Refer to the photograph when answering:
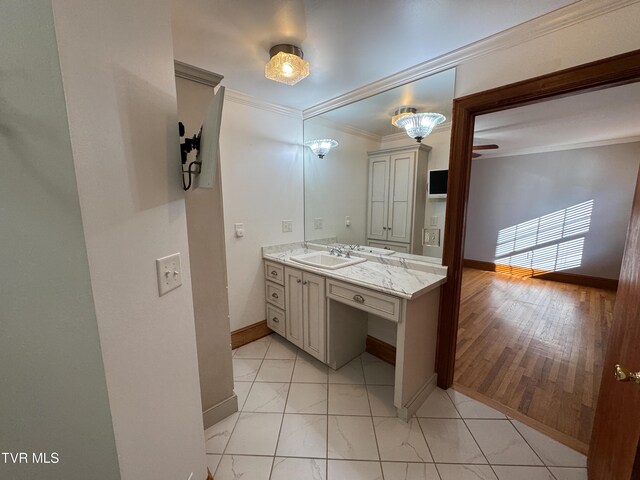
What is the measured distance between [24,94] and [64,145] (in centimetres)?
11

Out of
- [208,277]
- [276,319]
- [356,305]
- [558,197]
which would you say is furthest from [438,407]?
[558,197]

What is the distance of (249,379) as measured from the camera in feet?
6.43

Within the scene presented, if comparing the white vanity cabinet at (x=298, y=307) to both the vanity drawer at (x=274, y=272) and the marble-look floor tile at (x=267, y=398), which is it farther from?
the marble-look floor tile at (x=267, y=398)

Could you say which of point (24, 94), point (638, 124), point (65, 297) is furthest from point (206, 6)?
point (638, 124)

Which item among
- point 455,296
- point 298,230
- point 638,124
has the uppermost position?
point 638,124

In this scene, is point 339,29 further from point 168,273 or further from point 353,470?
point 353,470

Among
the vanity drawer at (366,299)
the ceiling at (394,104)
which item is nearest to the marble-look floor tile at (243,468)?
the vanity drawer at (366,299)

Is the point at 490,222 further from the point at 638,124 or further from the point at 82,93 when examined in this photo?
the point at 82,93

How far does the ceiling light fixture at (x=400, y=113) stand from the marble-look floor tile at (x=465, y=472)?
225 centimetres

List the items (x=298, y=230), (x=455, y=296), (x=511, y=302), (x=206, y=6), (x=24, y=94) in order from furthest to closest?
1. (x=511, y=302)
2. (x=298, y=230)
3. (x=455, y=296)
4. (x=206, y=6)
5. (x=24, y=94)

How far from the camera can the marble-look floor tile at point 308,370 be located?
76.9 inches

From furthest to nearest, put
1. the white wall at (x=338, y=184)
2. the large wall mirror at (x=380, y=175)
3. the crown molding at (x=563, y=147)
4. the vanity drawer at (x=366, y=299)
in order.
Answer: the crown molding at (x=563, y=147)
the white wall at (x=338, y=184)
the large wall mirror at (x=380, y=175)
the vanity drawer at (x=366, y=299)

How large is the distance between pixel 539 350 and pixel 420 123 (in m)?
2.37

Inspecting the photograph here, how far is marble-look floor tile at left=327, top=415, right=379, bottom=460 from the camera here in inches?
53.7
